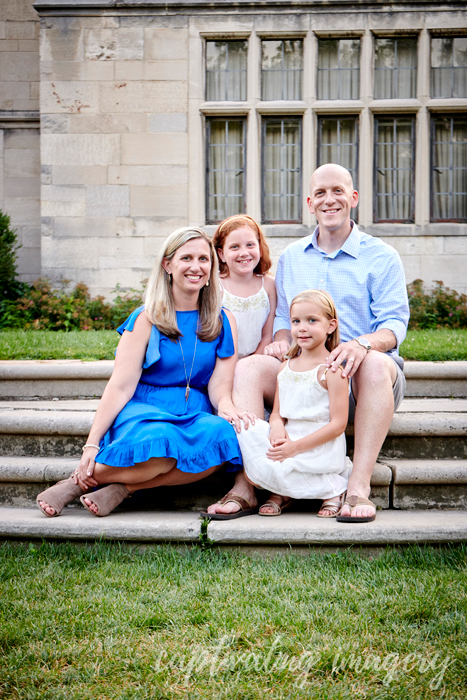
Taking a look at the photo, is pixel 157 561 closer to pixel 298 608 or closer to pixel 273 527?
pixel 273 527

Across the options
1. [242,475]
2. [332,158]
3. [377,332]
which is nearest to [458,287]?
[332,158]

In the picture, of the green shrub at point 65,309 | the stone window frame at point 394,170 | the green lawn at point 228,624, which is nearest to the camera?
the green lawn at point 228,624

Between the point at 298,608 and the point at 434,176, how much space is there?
772cm

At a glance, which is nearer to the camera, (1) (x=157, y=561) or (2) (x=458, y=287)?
(1) (x=157, y=561)

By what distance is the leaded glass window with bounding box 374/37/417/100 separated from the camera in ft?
27.2

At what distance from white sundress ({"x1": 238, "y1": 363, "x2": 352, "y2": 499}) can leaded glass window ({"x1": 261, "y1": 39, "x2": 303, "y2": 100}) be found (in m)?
6.63

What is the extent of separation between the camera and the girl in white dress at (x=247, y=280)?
337 centimetres

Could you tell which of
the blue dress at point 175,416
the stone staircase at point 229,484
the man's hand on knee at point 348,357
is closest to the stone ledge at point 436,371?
the stone staircase at point 229,484

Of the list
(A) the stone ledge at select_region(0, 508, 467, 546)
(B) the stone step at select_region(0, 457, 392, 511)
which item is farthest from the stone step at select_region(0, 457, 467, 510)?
(A) the stone ledge at select_region(0, 508, 467, 546)

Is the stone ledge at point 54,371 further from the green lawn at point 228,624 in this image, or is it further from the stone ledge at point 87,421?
the green lawn at point 228,624

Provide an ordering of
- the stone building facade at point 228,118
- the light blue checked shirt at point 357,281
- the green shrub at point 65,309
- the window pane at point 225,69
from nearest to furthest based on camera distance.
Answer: the light blue checked shirt at point 357,281 < the green shrub at point 65,309 < the stone building facade at point 228,118 < the window pane at point 225,69

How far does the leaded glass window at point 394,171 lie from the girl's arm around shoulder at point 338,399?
627cm

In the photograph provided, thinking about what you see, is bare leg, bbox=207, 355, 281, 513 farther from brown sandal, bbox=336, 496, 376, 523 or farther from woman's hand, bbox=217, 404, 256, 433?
brown sandal, bbox=336, 496, 376, 523

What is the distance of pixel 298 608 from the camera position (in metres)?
2.17
